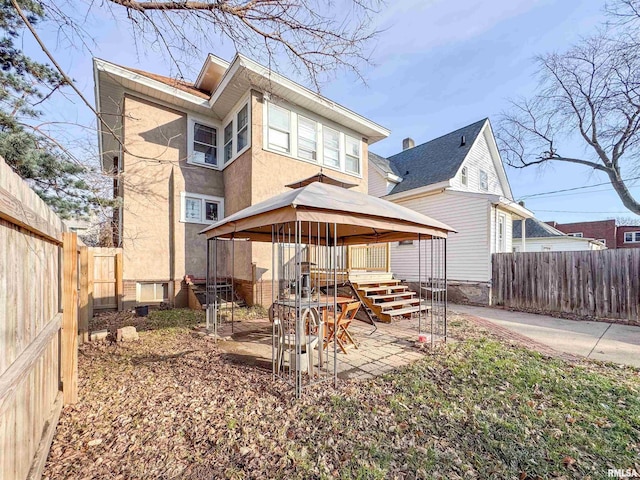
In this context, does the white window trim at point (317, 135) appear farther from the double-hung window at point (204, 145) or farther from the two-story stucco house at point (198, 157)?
the double-hung window at point (204, 145)

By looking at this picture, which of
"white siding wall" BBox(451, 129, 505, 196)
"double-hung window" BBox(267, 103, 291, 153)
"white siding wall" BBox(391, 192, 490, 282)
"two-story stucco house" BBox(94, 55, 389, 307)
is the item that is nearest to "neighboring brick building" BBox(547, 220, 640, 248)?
"white siding wall" BBox(451, 129, 505, 196)

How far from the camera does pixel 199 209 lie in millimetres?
10391

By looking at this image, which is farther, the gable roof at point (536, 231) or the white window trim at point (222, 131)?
the gable roof at point (536, 231)

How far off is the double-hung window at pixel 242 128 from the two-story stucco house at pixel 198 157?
0.03 meters

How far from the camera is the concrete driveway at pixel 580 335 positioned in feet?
17.4

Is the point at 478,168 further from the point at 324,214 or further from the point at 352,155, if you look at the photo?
the point at 324,214

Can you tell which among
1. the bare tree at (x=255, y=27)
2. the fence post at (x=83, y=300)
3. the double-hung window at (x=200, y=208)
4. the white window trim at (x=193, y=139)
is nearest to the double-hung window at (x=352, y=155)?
the white window trim at (x=193, y=139)

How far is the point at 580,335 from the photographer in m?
6.65

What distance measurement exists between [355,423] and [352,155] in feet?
35.0

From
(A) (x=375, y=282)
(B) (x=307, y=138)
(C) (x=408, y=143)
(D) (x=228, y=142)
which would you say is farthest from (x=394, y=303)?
(C) (x=408, y=143)

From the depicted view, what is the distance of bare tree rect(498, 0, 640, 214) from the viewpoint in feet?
36.3

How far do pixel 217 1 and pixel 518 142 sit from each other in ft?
61.5

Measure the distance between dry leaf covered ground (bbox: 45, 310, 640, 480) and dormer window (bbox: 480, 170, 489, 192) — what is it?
12647 mm

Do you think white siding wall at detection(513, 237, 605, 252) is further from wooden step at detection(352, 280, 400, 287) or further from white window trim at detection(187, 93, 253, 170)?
white window trim at detection(187, 93, 253, 170)
